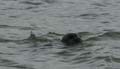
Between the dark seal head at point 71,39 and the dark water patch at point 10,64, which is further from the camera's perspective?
the dark seal head at point 71,39

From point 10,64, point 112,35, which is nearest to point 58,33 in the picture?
point 112,35

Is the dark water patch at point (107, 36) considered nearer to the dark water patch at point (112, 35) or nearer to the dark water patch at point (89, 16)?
the dark water patch at point (112, 35)

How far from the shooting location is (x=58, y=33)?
1173 cm

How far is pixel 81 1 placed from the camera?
647 inches

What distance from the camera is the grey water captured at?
29.6ft

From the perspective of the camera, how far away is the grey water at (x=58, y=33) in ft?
29.6

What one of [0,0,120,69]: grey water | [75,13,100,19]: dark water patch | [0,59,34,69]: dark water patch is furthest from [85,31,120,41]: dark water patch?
[0,59,34,69]: dark water patch

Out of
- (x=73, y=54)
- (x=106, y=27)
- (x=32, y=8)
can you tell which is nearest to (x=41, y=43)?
(x=73, y=54)

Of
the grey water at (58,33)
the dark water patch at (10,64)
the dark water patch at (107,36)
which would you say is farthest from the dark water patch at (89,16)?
the dark water patch at (10,64)

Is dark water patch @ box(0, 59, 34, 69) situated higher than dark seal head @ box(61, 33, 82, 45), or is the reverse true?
dark seal head @ box(61, 33, 82, 45)

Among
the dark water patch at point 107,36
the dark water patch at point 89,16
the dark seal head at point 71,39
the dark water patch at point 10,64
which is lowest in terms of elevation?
the dark water patch at point 10,64

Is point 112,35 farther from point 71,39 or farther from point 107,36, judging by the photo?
point 71,39

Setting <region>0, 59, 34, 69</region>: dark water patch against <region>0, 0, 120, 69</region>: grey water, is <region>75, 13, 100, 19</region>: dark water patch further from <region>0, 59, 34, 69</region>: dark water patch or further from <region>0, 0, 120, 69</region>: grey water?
<region>0, 59, 34, 69</region>: dark water patch

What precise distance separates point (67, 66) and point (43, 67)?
0.56m
